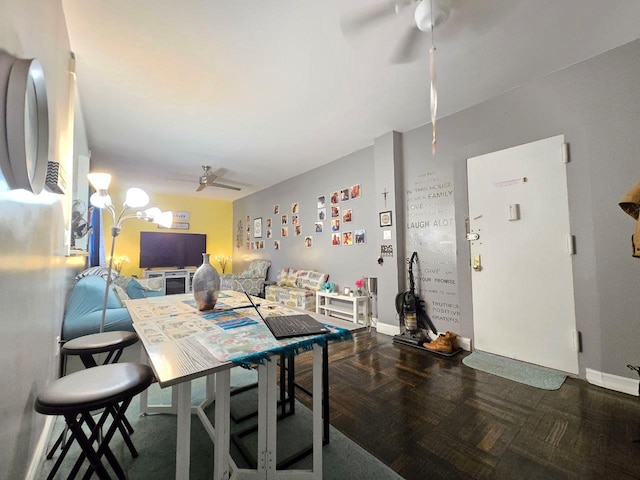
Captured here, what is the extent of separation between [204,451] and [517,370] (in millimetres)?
2484

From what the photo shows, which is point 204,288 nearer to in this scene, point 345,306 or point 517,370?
point 517,370

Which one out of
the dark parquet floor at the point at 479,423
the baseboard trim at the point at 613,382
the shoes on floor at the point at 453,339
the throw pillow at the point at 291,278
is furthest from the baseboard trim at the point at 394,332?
the throw pillow at the point at 291,278

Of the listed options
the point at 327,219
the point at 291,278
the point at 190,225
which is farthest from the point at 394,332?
the point at 190,225

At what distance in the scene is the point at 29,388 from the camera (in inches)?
44.4

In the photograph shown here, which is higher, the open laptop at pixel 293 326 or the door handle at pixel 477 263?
the door handle at pixel 477 263

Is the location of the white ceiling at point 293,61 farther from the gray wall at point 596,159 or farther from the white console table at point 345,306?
the white console table at point 345,306

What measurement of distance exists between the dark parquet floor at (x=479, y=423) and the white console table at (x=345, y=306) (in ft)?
4.31

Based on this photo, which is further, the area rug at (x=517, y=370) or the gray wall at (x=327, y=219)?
the gray wall at (x=327, y=219)

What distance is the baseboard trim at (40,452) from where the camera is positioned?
3.91 ft

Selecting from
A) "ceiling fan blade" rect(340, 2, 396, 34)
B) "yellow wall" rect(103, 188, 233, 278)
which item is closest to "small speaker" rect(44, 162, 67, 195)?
"ceiling fan blade" rect(340, 2, 396, 34)

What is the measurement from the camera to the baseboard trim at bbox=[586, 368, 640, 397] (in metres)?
1.85

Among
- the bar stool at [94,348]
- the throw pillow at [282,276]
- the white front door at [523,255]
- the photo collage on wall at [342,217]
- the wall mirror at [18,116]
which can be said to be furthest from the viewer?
the throw pillow at [282,276]

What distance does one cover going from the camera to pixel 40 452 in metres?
1.32

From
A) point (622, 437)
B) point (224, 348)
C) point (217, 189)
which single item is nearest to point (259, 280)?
point (217, 189)
